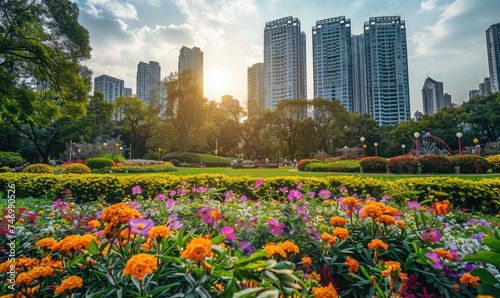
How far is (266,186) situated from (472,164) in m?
9.22

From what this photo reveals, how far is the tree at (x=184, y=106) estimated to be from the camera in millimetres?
25203

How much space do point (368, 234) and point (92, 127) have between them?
1080 inches

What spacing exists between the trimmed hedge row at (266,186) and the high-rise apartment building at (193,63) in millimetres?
20486

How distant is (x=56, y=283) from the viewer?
123 cm

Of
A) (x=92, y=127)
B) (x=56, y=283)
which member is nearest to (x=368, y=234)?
(x=56, y=283)

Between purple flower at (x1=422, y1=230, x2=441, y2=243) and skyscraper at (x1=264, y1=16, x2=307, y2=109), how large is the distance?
128 feet

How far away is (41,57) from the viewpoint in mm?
8477

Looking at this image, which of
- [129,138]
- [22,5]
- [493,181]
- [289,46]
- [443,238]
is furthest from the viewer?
[289,46]

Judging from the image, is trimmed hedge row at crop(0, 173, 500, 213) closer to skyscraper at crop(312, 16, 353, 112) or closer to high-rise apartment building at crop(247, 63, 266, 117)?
Result: skyscraper at crop(312, 16, 353, 112)

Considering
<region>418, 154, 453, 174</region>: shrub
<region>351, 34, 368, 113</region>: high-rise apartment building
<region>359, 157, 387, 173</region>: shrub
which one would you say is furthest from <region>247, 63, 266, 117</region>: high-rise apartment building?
<region>418, 154, 453, 174</region>: shrub

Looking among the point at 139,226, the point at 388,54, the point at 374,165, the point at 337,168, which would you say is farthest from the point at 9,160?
the point at 388,54

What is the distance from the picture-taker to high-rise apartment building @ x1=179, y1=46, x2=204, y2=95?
25562mm

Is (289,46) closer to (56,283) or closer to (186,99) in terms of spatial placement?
(186,99)

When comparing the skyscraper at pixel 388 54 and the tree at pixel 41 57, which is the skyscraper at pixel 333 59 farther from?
the tree at pixel 41 57
